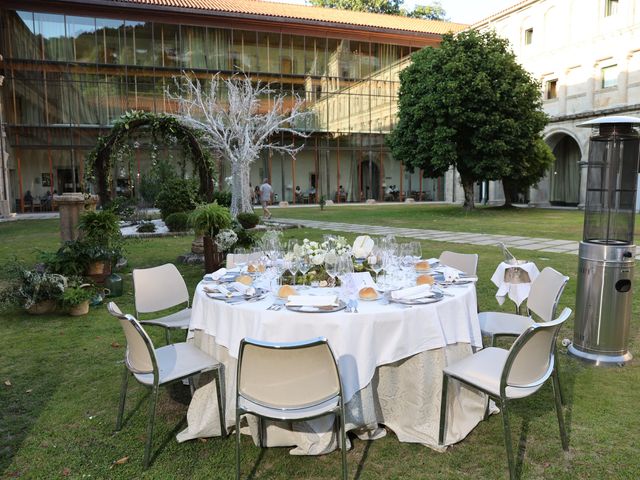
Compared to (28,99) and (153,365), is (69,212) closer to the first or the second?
(153,365)

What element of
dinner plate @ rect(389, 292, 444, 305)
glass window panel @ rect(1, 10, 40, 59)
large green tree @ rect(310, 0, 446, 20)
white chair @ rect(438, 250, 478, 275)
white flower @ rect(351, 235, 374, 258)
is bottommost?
white chair @ rect(438, 250, 478, 275)

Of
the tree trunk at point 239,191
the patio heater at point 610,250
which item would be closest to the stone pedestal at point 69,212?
the patio heater at point 610,250

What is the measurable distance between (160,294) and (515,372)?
298 cm

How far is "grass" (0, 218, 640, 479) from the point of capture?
2.85 m

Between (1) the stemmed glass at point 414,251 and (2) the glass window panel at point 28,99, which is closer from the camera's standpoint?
(1) the stemmed glass at point 414,251

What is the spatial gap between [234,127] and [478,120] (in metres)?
9.63

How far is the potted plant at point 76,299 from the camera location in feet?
20.1

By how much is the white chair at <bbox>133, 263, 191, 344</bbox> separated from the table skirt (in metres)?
1.09

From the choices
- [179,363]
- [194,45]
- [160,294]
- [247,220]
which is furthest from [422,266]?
[194,45]

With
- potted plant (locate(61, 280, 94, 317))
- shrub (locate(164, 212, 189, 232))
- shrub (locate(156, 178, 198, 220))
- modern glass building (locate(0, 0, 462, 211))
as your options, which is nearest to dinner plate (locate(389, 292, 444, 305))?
potted plant (locate(61, 280, 94, 317))

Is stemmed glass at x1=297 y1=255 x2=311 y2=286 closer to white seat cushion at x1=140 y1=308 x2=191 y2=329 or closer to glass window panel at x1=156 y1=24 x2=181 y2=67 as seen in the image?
white seat cushion at x1=140 y1=308 x2=191 y2=329

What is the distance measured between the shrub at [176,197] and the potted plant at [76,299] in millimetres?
10266

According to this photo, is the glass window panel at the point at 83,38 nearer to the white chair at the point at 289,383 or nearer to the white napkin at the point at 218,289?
the white napkin at the point at 218,289

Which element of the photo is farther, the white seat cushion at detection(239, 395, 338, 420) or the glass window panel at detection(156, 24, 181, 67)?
the glass window panel at detection(156, 24, 181, 67)
